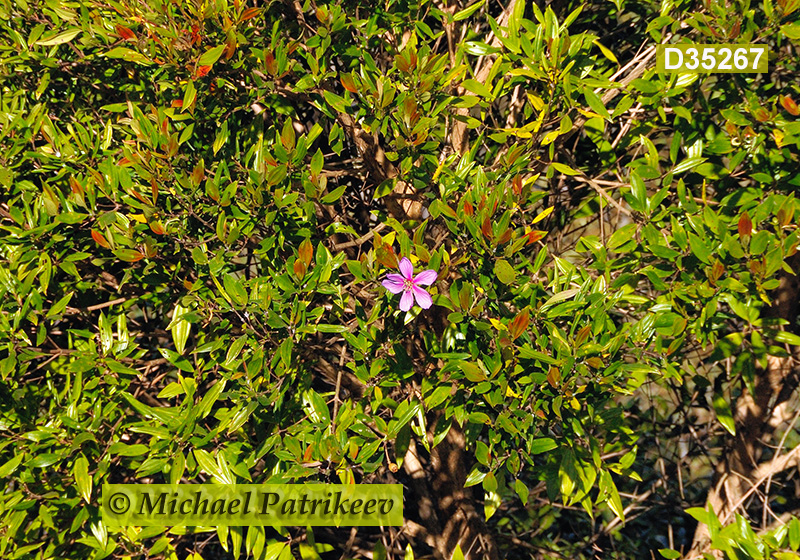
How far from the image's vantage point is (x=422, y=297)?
1.69 meters

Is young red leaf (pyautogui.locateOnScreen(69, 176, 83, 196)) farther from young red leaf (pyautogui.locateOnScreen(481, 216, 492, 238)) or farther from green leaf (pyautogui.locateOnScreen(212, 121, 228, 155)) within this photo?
young red leaf (pyautogui.locateOnScreen(481, 216, 492, 238))

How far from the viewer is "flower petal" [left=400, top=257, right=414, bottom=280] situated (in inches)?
66.2

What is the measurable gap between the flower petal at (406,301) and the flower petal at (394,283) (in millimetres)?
19

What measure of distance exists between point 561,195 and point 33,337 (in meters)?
2.12

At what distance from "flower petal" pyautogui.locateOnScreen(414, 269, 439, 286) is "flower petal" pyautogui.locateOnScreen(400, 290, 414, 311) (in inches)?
1.5

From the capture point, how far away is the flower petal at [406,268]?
5.52 ft

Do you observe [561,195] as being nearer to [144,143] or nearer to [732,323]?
[732,323]

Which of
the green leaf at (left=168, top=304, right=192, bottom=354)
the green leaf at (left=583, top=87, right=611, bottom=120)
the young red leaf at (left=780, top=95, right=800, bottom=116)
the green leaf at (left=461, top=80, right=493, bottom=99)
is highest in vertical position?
the young red leaf at (left=780, top=95, right=800, bottom=116)

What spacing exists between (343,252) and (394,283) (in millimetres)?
249

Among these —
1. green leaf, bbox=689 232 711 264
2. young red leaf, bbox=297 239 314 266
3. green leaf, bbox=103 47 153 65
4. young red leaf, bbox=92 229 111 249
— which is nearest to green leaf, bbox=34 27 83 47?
green leaf, bbox=103 47 153 65

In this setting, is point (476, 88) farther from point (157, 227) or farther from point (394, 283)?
point (157, 227)

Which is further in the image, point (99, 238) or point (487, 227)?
point (99, 238)

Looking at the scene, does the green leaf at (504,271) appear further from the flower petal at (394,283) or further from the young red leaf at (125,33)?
the young red leaf at (125,33)

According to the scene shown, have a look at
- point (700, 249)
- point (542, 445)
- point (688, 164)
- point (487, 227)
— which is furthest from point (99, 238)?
point (688, 164)
